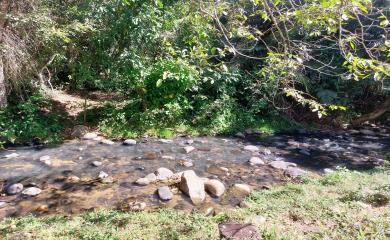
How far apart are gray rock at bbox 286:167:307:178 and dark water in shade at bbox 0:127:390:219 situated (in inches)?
5.9

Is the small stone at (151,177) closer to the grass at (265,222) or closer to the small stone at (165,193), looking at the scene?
the small stone at (165,193)

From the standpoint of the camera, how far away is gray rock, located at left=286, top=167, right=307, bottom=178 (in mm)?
5809

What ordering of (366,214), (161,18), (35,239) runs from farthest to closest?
(161,18) < (366,214) < (35,239)

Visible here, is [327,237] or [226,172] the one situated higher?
[327,237]

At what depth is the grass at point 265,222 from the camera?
3.27 metres

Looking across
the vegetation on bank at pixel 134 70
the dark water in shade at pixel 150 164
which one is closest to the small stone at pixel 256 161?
the dark water in shade at pixel 150 164

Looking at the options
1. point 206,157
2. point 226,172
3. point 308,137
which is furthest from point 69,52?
point 308,137

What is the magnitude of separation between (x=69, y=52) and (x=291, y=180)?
20.8 ft

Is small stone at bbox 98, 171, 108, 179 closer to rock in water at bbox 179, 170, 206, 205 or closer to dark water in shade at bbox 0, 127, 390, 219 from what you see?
dark water in shade at bbox 0, 127, 390, 219

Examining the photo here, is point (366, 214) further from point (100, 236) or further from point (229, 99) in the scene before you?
point (229, 99)

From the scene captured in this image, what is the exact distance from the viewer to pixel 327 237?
10.5ft

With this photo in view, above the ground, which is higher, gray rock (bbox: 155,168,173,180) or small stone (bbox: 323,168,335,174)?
gray rock (bbox: 155,168,173,180)

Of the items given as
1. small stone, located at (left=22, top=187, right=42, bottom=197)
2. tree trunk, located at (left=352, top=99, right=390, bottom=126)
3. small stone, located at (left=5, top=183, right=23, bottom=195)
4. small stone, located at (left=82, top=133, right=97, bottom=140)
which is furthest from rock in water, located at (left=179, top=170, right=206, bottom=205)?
tree trunk, located at (left=352, top=99, right=390, bottom=126)

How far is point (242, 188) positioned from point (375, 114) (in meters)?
7.62
